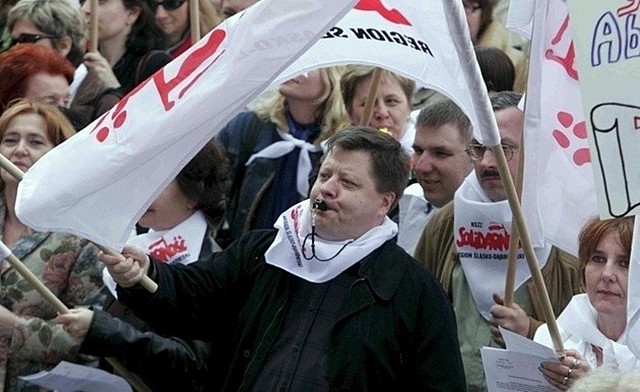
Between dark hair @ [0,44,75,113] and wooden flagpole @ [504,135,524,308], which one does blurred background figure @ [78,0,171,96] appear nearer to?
dark hair @ [0,44,75,113]

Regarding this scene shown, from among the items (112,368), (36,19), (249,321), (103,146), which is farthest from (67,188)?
(36,19)

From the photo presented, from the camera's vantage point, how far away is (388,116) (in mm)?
7680

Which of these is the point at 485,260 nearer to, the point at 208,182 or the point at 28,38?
the point at 208,182

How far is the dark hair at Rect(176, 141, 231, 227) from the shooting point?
22.5 ft

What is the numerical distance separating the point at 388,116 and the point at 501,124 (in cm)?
110

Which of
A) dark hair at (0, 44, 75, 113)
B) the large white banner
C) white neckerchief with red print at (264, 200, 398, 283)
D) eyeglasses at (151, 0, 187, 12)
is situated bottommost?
eyeglasses at (151, 0, 187, 12)

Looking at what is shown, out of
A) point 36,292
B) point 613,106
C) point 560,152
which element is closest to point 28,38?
point 36,292

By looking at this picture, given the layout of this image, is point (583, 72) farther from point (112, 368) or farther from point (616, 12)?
point (112, 368)

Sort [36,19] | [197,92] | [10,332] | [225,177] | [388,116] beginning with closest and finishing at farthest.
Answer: [197,92], [10,332], [225,177], [388,116], [36,19]

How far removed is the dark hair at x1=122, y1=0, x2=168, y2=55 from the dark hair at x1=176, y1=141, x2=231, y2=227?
77.8 inches

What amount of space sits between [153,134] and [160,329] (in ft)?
2.95

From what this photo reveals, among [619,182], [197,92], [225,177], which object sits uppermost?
[197,92]

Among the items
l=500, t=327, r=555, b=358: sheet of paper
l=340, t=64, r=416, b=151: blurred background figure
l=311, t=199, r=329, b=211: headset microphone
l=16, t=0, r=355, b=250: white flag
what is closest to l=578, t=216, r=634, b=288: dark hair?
l=500, t=327, r=555, b=358: sheet of paper

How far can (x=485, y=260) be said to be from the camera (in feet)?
21.5
